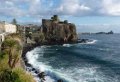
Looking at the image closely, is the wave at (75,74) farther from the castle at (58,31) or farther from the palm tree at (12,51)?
the castle at (58,31)

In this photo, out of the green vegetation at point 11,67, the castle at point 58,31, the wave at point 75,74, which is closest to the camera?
the green vegetation at point 11,67

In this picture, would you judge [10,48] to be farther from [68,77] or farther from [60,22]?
[60,22]

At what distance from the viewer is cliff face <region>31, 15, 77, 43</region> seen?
18350cm

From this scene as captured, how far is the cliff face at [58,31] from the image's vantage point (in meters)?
184

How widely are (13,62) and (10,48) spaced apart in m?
2.94

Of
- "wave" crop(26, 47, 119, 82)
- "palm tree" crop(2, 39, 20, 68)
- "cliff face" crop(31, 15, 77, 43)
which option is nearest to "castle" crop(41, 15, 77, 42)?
"cliff face" crop(31, 15, 77, 43)

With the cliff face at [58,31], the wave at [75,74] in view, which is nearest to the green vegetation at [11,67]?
the wave at [75,74]

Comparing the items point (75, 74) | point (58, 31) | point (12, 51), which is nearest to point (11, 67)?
point (12, 51)

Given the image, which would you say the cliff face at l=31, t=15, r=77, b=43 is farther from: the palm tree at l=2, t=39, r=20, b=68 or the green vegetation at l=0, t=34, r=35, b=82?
the green vegetation at l=0, t=34, r=35, b=82

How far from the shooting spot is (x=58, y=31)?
18888 cm

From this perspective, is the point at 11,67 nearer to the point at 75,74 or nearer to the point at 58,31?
the point at 75,74

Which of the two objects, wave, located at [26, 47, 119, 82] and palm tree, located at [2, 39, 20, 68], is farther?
wave, located at [26, 47, 119, 82]

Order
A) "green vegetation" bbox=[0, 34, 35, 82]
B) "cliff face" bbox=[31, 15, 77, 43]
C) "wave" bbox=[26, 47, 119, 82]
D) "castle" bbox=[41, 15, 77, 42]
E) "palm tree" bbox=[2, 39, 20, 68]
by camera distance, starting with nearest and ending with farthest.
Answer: "green vegetation" bbox=[0, 34, 35, 82]
"palm tree" bbox=[2, 39, 20, 68]
"wave" bbox=[26, 47, 119, 82]
"cliff face" bbox=[31, 15, 77, 43]
"castle" bbox=[41, 15, 77, 42]

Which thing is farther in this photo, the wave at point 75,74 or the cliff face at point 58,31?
the cliff face at point 58,31
